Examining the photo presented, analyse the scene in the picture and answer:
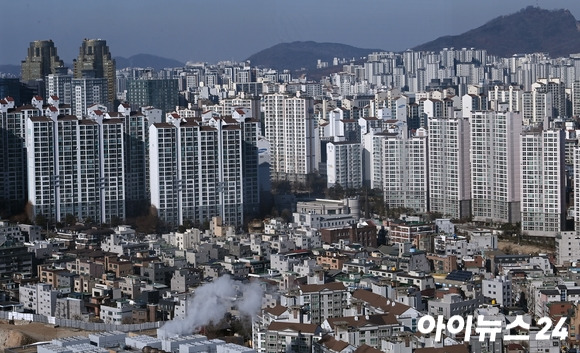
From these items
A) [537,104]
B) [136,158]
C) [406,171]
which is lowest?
[406,171]

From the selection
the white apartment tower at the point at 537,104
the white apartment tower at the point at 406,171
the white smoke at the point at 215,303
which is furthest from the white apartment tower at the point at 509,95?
the white smoke at the point at 215,303

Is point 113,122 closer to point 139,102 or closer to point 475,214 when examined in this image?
point 475,214

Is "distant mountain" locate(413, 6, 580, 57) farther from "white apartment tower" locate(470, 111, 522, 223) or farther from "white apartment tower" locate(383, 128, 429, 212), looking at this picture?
"white apartment tower" locate(470, 111, 522, 223)

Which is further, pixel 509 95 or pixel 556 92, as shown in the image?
pixel 556 92

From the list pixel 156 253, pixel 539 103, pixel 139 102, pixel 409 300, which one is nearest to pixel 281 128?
pixel 139 102

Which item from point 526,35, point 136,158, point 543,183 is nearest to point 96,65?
point 136,158

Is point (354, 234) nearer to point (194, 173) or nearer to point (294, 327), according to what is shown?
point (194, 173)

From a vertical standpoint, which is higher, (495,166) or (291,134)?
(291,134)

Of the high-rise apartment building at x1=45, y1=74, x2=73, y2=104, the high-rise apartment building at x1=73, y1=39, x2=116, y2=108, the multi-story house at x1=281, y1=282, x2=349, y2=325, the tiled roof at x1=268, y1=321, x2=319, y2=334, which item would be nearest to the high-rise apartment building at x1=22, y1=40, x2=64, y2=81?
the high-rise apartment building at x1=45, y1=74, x2=73, y2=104
